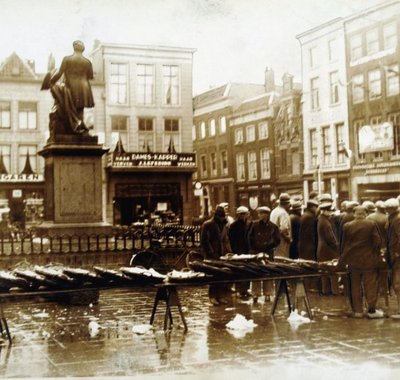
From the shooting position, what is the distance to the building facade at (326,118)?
412 inches

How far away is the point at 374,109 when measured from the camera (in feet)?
33.7

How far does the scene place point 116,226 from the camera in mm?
10828

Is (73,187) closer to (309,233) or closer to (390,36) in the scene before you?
(309,233)

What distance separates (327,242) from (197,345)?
3297 millimetres

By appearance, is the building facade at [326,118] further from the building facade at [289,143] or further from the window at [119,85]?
the window at [119,85]

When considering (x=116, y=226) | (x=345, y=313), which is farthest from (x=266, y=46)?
(x=116, y=226)

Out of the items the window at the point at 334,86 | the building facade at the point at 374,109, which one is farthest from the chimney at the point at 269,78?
the building facade at the point at 374,109

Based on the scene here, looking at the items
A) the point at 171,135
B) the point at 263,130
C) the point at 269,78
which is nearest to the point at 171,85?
the point at 171,135

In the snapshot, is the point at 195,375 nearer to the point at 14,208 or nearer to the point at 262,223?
the point at 262,223

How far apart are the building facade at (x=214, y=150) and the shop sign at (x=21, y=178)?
282 centimetres

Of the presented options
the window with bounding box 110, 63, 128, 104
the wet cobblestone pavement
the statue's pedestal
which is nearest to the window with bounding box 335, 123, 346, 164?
the wet cobblestone pavement

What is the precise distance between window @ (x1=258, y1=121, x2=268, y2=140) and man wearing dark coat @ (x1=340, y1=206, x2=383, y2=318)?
630cm

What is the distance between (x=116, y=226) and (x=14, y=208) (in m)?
1.56

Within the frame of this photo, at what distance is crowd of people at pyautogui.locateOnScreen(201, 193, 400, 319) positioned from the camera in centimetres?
753
